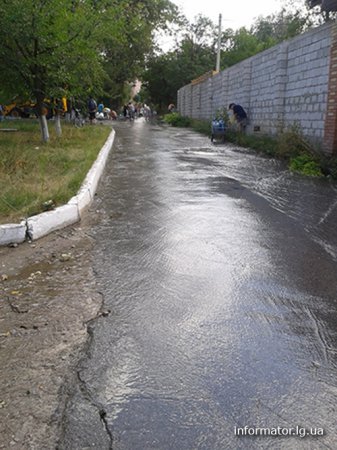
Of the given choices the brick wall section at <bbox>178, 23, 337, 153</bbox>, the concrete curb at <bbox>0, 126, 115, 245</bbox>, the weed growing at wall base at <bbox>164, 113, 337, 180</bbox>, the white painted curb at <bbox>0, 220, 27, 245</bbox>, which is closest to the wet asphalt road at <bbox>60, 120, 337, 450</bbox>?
the concrete curb at <bbox>0, 126, 115, 245</bbox>

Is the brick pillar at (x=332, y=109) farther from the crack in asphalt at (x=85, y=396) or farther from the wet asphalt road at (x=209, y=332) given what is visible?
the crack in asphalt at (x=85, y=396)

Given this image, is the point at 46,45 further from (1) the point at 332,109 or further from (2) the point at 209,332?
(2) the point at 209,332

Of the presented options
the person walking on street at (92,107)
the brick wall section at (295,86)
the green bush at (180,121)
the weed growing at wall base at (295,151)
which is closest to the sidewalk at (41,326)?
the weed growing at wall base at (295,151)

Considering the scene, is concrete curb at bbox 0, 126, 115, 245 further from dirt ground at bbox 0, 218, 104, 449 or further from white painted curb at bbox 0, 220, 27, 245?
dirt ground at bbox 0, 218, 104, 449

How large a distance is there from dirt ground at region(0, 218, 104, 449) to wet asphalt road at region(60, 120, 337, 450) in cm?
10

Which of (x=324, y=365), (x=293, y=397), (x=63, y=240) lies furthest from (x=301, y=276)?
(x=63, y=240)

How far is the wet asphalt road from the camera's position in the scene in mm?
1979

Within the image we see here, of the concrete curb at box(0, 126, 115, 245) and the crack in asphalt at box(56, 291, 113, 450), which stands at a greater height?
the concrete curb at box(0, 126, 115, 245)

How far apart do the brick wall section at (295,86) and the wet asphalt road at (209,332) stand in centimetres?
449

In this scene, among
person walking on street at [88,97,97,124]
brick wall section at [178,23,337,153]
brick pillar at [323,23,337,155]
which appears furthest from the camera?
person walking on street at [88,97,97,124]

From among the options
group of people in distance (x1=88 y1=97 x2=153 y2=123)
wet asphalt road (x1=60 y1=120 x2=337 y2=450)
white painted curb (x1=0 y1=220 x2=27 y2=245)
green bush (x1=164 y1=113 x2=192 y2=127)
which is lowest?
wet asphalt road (x1=60 y1=120 x2=337 y2=450)

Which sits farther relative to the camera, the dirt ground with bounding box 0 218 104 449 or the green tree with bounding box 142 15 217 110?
the green tree with bounding box 142 15 217 110

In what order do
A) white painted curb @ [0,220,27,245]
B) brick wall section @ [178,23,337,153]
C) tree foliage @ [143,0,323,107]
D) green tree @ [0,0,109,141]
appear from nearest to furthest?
white painted curb @ [0,220,27,245] < brick wall section @ [178,23,337,153] < green tree @ [0,0,109,141] < tree foliage @ [143,0,323,107]

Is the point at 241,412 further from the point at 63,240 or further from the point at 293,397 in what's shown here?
the point at 63,240
